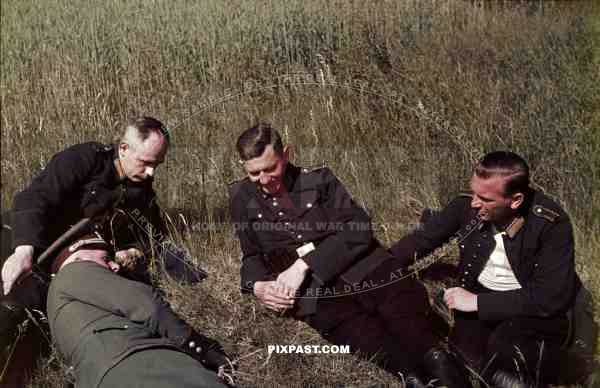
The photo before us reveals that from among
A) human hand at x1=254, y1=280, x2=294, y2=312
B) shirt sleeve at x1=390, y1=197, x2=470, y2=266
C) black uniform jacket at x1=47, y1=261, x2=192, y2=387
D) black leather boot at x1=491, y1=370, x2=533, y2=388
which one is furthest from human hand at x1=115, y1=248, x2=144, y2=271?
black leather boot at x1=491, y1=370, x2=533, y2=388

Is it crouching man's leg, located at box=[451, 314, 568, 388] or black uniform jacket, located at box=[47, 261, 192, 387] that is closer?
black uniform jacket, located at box=[47, 261, 192, 387]

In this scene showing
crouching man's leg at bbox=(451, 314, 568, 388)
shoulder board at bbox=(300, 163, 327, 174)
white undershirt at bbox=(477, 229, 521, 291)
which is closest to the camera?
crouching man's leg at bbox=(451, 314, 568, 388)

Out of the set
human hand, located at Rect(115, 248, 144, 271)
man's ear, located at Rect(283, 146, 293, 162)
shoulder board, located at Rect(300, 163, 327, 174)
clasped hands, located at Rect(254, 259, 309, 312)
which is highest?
man's ear, located at Rect(283, 146, 293, 162)

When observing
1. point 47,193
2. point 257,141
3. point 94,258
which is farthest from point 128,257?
point 257,141

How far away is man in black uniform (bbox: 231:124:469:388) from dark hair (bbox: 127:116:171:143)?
370 millimetres

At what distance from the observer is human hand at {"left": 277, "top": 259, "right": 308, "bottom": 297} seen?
291cm

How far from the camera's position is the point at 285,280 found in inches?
115

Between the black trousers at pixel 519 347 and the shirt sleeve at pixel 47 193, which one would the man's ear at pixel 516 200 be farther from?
the shirt sleeve at pixel 47 193

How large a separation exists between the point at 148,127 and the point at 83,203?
45 centimetres

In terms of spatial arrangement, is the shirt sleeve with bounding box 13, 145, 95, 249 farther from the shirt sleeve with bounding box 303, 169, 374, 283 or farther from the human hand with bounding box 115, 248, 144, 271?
the shirt sleeve with bounding box 303, 169, 374, 283

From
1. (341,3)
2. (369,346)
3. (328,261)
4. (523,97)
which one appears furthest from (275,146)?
(523,97)

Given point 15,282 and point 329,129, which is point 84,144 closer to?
point 15,282

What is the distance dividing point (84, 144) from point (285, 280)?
112cm

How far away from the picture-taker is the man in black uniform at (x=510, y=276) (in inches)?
108
